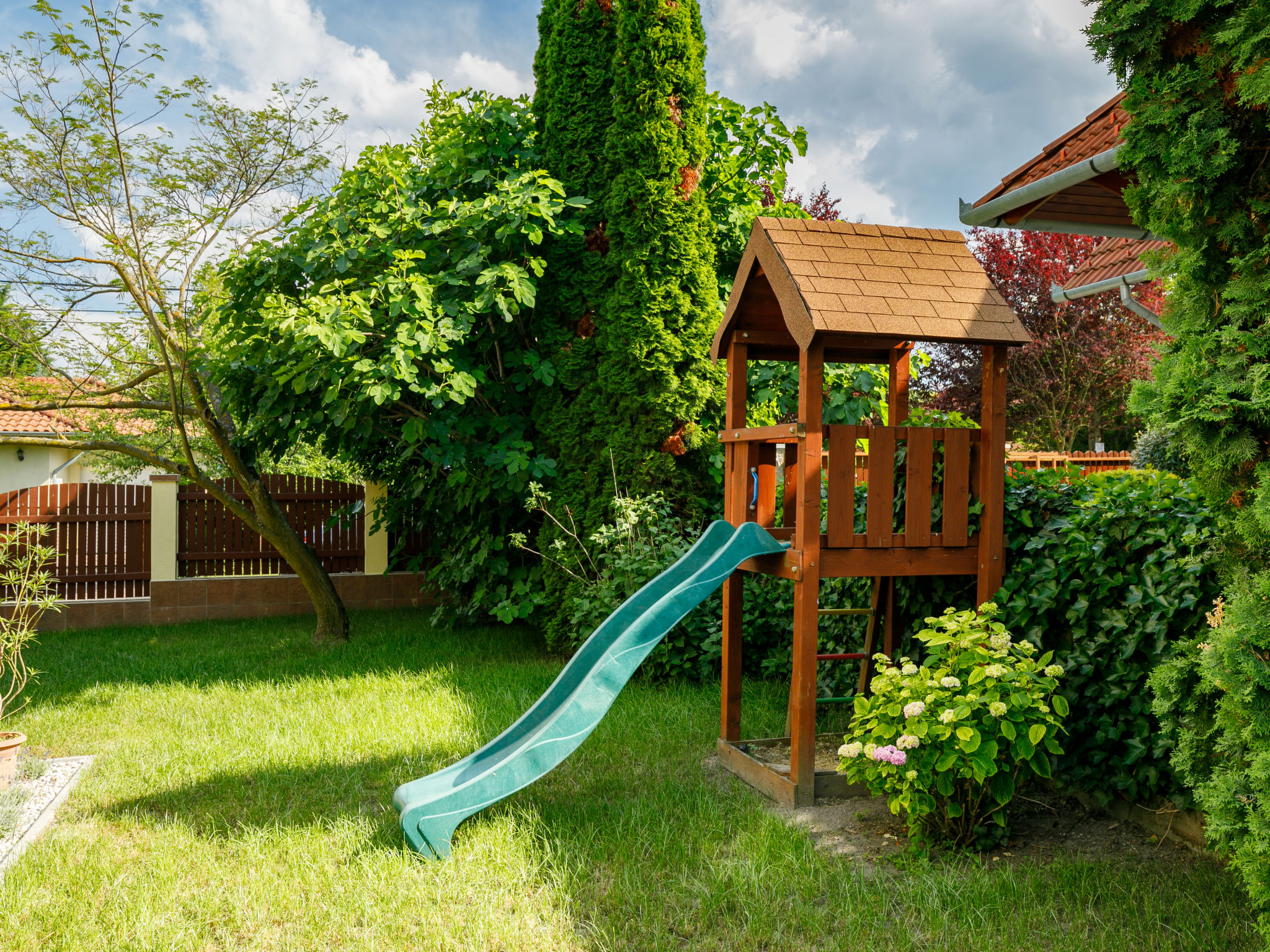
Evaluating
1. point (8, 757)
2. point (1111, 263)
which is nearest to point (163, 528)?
point (8, 757)

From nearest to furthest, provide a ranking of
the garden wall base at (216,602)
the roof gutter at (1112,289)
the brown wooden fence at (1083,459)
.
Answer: the roof gutter at (1112,289) < the garden wall base at (216,602) < the brown wooden fence at (1083,459)

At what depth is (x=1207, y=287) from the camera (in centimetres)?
234

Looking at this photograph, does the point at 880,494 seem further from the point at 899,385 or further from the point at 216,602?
the point at 216,602

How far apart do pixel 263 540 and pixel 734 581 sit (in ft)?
25.0

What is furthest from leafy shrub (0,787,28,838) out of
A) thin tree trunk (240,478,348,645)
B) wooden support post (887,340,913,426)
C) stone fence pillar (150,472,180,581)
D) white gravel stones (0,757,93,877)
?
stone fence pillar (150,472,180,581)

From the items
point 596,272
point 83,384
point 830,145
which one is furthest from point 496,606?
point 830,145

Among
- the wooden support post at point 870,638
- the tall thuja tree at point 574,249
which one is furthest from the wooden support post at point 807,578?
the tall thuja tree at point 574,249

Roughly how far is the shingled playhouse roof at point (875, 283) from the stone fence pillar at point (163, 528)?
8.17 meters

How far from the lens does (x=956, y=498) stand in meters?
4.08

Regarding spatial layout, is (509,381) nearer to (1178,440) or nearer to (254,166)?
(254,166)

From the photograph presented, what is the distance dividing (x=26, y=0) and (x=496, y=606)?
5996 mm

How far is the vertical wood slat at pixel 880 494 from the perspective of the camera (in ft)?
13.1

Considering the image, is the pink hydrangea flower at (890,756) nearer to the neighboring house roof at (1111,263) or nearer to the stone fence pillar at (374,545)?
the neighboring house roof at (1111,263)

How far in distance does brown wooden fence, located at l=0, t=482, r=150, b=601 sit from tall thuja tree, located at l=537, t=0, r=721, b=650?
594cm
